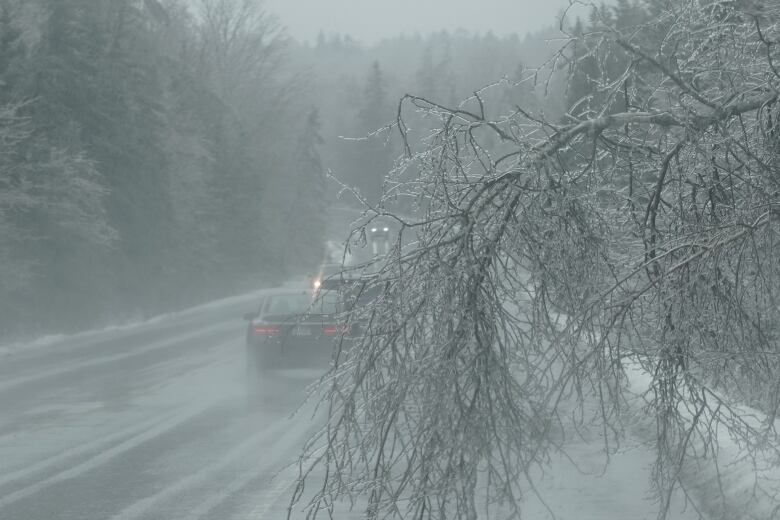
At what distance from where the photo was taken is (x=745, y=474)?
29.8ft

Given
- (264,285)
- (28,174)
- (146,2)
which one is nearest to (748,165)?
(28,174)

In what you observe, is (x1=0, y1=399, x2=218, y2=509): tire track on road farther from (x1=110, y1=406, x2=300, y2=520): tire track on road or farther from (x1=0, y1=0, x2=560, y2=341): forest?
(x1=0, y1=0, x2=560, y2=341): forest

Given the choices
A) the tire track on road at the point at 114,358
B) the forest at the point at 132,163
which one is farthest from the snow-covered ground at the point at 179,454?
the forest at the point at 132,163

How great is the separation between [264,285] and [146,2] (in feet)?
75.5

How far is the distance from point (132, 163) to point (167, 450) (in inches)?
1034

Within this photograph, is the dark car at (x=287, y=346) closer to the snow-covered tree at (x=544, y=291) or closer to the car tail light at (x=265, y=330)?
the car tail light at (x=265, y=330)

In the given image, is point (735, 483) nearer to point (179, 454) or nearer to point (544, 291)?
point (544, 291)

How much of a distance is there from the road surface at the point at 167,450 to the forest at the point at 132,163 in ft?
11.8

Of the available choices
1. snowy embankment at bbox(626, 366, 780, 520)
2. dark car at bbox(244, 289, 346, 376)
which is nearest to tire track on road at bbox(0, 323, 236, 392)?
dark car at bbox(244, 289, 346, 376)

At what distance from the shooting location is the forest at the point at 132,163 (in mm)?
29109

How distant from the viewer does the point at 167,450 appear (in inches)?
490

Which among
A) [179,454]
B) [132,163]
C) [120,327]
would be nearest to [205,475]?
[179,454]

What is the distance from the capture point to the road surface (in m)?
9.26

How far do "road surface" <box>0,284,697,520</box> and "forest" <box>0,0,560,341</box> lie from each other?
142 inches
